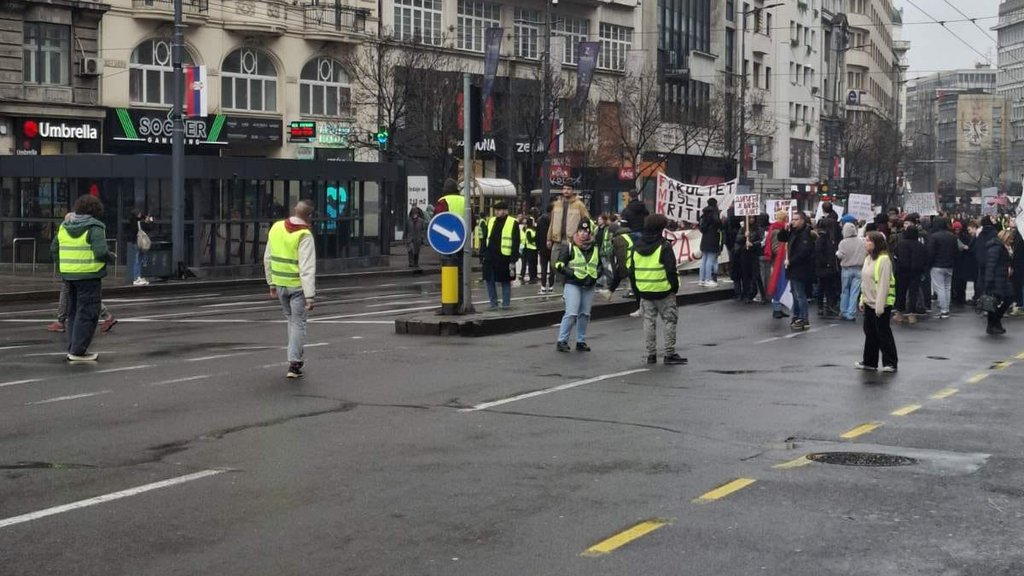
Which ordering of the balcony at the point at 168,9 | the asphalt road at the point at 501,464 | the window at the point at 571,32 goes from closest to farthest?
the asphalt road at the point at 501,464
the balcony at the point at 168,9
the window at the point at 571,32

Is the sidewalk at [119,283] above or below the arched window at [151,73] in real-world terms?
below

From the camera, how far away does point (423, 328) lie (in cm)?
1869

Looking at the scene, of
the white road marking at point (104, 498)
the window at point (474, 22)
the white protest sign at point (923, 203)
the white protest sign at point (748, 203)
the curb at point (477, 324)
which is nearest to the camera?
the white road marking at point (104, 498)

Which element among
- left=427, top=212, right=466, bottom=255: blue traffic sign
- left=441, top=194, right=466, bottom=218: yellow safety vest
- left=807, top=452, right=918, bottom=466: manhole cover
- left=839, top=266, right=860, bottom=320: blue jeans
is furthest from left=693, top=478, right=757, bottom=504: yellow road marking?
left=839, top=266, right=860, bottom=320: blue jeans

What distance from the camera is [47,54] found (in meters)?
43.8

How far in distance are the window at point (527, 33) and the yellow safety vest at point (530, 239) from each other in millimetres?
32007

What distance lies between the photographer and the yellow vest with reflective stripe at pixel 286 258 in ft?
46.4

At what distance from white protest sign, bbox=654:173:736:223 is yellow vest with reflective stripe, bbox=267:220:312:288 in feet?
61.1

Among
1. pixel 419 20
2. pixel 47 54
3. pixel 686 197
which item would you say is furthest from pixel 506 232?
pixel 419 20

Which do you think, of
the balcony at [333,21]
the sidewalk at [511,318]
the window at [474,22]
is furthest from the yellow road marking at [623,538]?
the window at [474,22]

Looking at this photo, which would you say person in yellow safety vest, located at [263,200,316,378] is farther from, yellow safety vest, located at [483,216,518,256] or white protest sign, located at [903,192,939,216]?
white protest sign, located at [903,192,939,216]

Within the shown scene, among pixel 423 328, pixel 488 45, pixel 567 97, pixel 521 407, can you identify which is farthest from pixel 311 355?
pixel 567 97

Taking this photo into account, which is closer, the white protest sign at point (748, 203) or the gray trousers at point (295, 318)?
the gray trousers at point (295, 318)

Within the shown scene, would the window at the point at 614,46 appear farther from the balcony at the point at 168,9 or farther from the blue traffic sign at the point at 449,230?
the blue traffic sign at the point at 449,230
